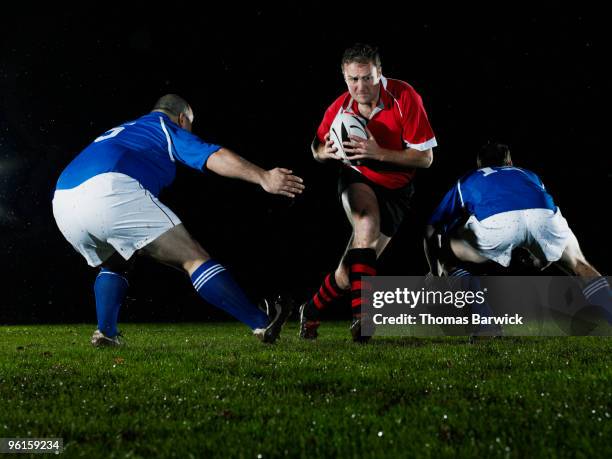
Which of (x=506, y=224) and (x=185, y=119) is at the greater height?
(x=185, y=119)

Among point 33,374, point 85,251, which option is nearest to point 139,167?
point 85,251

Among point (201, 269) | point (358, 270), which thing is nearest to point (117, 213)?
point (201, 269)

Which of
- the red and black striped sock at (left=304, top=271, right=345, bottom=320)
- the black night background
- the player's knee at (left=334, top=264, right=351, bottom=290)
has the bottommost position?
the red and black striped sock at (left=304, top=271, right=345, bottom=320)

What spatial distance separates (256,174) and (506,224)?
2695 millimetres

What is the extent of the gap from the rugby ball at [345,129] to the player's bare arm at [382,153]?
63mm

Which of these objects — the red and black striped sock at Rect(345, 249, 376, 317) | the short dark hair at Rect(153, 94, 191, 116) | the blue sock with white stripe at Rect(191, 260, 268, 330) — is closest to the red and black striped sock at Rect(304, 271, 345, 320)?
the red and black striped sock at Rect(345, 249, 376, 317)

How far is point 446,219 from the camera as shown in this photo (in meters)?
6.46

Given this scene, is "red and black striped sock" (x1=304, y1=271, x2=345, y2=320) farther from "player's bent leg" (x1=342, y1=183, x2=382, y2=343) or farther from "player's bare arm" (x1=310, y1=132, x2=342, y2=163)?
"player's bare arm" (x1=310, y1=132, x2=342, y2=163)

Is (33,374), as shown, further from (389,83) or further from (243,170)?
(389,83)

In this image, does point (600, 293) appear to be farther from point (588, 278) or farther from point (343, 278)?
point (343, 278)

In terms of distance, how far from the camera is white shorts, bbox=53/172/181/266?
187 inches

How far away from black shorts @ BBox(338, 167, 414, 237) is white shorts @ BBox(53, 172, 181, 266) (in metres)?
1.95

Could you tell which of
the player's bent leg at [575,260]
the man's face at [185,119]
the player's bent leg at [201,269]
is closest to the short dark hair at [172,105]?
the man's face at [185,119]

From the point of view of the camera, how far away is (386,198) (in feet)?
19.6
